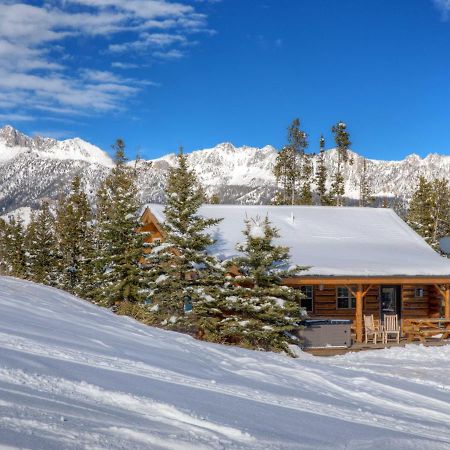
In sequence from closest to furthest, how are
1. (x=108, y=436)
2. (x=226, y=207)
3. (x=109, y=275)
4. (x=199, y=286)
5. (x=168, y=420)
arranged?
(x=108, y=436)
(x=168, y=420)
(x=199, y=286)
(x=109, y=275)
(x=226, y=207)

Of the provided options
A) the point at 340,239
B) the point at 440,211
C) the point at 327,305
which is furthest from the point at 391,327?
the point at 440,211

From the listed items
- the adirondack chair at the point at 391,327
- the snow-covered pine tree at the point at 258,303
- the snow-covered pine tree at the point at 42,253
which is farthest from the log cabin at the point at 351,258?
the snow-covered pine tree at the point at 42,253

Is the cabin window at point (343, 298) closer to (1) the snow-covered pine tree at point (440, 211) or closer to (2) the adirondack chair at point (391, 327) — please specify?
(2) the adirondack chair at point (391, 327)

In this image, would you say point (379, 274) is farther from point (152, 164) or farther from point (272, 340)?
point (152, 164)

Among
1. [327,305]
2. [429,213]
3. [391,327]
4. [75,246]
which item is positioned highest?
[429,213]

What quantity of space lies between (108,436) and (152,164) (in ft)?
165

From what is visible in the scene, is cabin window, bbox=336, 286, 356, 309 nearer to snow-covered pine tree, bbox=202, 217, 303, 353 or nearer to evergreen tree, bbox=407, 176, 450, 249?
snow-covered pine tree, bbox=202, 217, 303, 353

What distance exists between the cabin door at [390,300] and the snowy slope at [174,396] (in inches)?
545

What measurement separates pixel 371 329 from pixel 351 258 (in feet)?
9.34

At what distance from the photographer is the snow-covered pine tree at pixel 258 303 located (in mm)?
16625

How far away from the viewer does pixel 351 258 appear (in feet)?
71.8

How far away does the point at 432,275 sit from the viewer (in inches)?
828

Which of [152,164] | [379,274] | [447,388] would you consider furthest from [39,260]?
[447,388]

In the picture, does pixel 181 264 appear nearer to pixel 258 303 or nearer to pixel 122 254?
pixel 258 303
